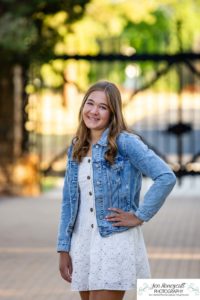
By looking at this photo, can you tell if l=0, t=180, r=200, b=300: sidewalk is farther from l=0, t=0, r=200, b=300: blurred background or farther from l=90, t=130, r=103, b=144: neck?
l=90, t=130, r=103, b=144: neck

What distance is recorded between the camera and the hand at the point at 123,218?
200 inches

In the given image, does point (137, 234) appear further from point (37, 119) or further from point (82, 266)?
point (37, 119)

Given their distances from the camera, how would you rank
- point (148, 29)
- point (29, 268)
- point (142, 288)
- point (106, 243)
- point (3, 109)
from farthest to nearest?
point (148, 29) < point (3, 109) < point (29, 268) < point (106, 243) < point (142, 288)

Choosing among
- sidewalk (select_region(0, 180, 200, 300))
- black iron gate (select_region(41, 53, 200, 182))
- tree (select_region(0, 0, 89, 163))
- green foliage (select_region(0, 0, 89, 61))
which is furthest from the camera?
black iron gate (select_region(41, 53, 200, 182))

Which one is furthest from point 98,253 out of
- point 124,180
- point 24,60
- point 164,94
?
point 164,94

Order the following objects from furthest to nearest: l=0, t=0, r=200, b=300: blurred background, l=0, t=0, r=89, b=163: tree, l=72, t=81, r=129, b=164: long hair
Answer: l=0, t=0, r=89, b=163: tree
l=0, t=0, r=200, b=300: blurred background
l=72, t=81, r=129, b=164: long hair

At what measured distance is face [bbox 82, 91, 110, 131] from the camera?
516 cm

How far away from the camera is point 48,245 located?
37.6 feet

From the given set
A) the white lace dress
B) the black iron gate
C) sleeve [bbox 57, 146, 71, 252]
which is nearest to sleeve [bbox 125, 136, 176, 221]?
the white lace dress

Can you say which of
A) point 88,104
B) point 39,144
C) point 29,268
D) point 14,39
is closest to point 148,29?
point 39,144

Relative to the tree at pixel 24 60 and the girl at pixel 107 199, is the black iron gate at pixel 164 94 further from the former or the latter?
the girl at pixel 107 199

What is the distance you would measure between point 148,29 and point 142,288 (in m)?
18.6

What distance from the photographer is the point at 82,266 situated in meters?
5.14

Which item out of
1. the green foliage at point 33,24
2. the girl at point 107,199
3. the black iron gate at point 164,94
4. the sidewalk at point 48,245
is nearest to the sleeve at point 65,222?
the girl at point 107,199
